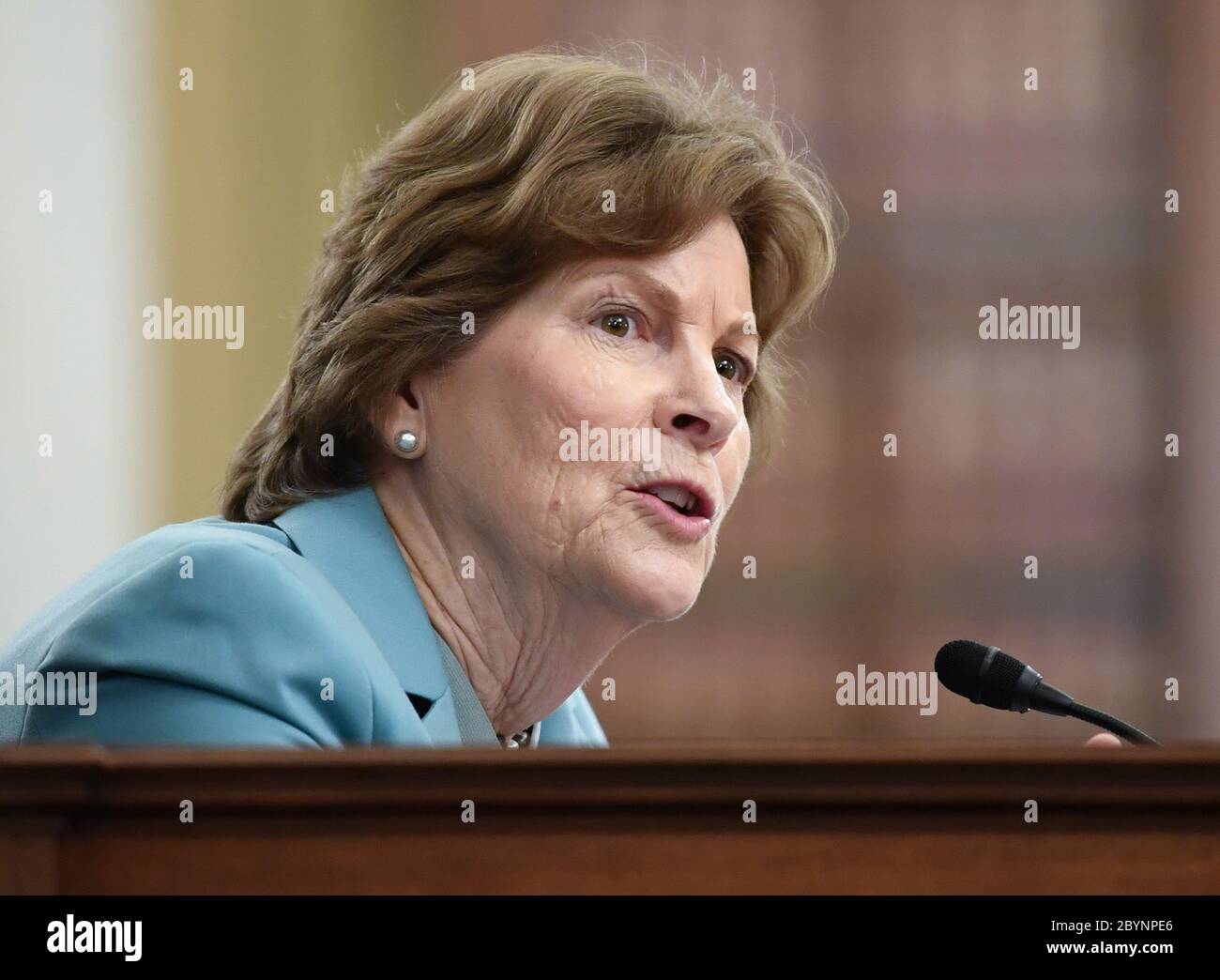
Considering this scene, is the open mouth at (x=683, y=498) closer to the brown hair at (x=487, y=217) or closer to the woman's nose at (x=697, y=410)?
the woman's nose at (x=697, y=410)

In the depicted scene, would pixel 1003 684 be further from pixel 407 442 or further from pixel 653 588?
pixel 407 442

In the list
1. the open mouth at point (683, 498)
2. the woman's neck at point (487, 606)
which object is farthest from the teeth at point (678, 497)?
the woman's neck at point (487, 606)

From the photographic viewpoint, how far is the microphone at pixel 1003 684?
1.09 metres

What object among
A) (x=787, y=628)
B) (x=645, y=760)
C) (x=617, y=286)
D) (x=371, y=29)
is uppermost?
(x=371, y=29)

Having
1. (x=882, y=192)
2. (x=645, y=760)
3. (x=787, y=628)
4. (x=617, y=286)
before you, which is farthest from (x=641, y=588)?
(x=882, y=192)

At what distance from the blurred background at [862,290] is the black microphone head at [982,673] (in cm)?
207

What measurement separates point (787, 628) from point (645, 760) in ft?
9.16

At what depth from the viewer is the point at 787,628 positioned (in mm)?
3391

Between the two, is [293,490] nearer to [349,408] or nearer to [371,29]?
[349,408]

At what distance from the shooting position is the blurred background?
3.00m

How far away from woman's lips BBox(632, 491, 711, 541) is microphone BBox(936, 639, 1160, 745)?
0.23 metres

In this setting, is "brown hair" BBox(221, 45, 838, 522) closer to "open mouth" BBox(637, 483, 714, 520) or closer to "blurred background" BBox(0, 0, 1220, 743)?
"open mouth" BBox(637, 483, 714, 520)

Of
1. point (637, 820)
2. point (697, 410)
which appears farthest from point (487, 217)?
point (637, 820)
